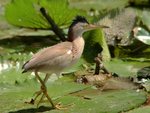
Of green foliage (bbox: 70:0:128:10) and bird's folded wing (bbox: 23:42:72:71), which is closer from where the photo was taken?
bird's folded wing (bbox: 23:42:72:71)

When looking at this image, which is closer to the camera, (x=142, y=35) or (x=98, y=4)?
(x=142, y=35)

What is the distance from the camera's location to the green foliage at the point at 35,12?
412 centimetres

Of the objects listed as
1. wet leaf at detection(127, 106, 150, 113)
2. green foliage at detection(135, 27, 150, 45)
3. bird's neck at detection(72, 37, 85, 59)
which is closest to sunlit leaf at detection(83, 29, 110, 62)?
green foliage at detection(135, 27, 150, 45)

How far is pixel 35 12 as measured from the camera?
4168 millimetres

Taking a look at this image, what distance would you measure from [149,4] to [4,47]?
1.63m

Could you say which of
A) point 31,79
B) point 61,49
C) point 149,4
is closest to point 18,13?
point 31,79

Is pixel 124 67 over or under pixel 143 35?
under

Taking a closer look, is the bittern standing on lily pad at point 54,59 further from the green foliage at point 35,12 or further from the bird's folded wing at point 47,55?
the green foliage at point 35,12

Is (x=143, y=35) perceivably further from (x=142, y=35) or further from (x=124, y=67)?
(x=124, y=67)

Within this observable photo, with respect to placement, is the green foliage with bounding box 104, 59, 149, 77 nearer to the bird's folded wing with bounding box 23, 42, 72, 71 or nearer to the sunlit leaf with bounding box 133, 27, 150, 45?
the sunlit leaf with bounding box 133, 27, 150, 45

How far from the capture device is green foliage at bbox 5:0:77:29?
13.5ft

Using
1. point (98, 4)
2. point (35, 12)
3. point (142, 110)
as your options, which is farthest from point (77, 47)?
point (98, 4)

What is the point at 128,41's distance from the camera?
4.34 meters

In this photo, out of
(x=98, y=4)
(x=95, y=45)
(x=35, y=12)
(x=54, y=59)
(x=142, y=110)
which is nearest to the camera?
(x=142, y=110)
